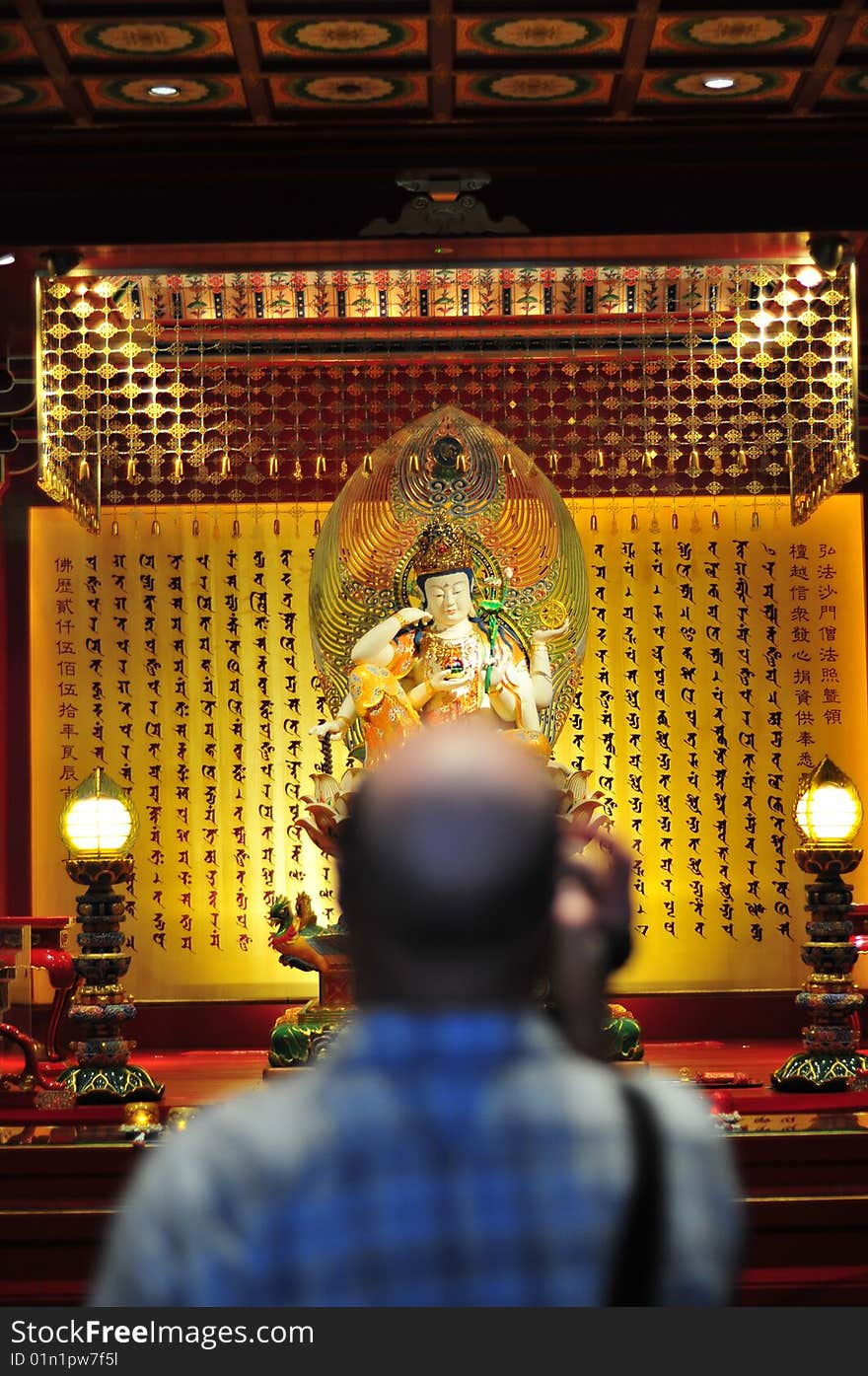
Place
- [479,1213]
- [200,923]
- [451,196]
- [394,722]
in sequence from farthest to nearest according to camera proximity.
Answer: [200,923]
[394,722]
[451,196]
[479,1213]

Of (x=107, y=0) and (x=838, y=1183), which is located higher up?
(x=107, y=0)

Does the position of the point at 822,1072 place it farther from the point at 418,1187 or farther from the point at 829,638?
the point at 418,1187

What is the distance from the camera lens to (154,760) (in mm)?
6801

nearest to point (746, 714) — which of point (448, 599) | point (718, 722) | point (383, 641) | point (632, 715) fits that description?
point (718, 722)

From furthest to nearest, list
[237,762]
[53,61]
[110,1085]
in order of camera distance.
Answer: [237,762]
[110,1085]
[53,61]

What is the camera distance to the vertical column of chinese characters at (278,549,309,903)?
268 inches

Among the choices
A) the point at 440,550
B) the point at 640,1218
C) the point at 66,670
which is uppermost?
the point at 440,550

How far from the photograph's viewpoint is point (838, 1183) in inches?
170

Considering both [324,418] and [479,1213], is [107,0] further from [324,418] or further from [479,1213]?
[479,1213]

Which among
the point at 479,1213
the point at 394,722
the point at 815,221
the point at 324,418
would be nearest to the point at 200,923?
the point at 394,722

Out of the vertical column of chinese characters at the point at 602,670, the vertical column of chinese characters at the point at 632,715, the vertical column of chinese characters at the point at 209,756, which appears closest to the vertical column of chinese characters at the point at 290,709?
the vertical column of chinese characters at the point at 209,756

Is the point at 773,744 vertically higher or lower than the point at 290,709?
lower

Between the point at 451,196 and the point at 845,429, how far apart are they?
1.40m

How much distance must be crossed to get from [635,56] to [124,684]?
3.11 m
